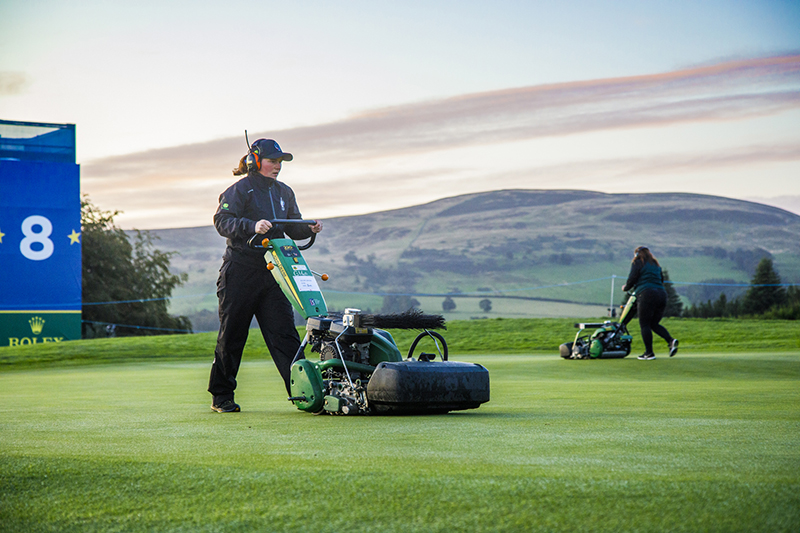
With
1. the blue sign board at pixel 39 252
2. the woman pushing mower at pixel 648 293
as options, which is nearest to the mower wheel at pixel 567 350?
the woman pushing mower at pixel 648 293

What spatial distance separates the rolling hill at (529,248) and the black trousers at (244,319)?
72903mm

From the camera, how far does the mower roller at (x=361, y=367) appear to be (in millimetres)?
5496

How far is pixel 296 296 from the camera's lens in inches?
239

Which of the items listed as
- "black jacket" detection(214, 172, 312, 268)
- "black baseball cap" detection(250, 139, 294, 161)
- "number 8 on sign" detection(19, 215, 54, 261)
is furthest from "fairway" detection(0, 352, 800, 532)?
"number 8 on sign" detection(19, 215, 54, 261)

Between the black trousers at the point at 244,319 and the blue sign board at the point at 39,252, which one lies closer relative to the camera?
the black trousers at the point at 244,319

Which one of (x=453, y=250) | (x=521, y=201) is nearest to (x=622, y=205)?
(x=521, y=201)

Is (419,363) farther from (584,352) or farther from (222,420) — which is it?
(584,352)

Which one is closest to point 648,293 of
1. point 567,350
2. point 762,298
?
point 567,350

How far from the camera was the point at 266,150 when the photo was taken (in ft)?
21.8

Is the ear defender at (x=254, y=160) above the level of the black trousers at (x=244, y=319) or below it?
above

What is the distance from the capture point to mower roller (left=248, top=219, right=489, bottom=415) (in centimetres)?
550

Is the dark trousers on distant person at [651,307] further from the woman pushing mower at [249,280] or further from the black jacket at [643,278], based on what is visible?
the woman pushing mower at [249,280]

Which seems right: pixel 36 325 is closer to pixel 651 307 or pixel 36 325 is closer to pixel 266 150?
pixel 651 307

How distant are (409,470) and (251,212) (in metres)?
3.88
